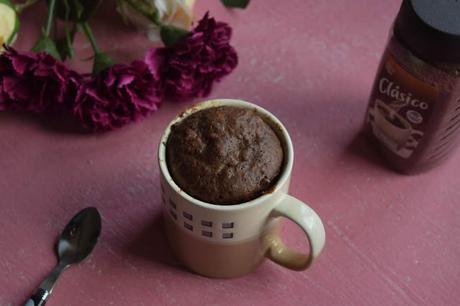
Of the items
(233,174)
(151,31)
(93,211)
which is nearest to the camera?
(233,174)

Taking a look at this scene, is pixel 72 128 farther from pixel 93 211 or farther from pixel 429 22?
pixel 429 22

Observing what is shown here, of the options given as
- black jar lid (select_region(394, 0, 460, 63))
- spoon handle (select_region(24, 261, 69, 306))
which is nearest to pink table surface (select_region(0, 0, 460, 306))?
spoon handle (select_region(24, 261, 69, 306))

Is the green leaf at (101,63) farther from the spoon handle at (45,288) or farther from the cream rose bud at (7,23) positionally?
the spoon handle at (45,288)

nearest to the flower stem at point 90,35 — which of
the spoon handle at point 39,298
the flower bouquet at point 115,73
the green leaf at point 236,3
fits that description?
the flower bouquet at point 115,73

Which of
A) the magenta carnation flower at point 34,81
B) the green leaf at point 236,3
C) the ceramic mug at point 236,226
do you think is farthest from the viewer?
the green leaf at point 236,3

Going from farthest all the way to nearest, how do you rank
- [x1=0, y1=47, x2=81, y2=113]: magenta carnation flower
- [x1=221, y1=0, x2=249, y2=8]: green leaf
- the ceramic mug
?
1. [x1=221, y1=0, x2=249, y2=8]: green leaf
2. [x1=0, y1=47, x2=81, y2=113]: magenta carnation flower
3. the ceramic mug

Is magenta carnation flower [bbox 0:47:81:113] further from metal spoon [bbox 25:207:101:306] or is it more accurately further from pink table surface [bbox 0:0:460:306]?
metal spoon [bbox 25:207:101:306]

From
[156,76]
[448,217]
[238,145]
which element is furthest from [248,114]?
[448,217]
